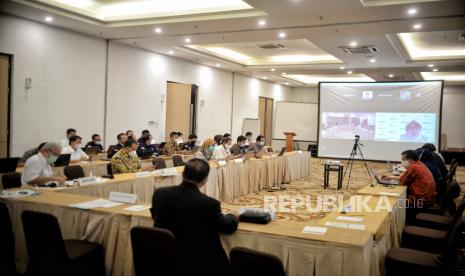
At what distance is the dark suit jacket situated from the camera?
7.94ft

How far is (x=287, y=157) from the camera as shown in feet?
32.7

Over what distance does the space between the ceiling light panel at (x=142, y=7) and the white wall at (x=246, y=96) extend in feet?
24.0

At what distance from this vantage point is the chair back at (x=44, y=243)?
2691mm

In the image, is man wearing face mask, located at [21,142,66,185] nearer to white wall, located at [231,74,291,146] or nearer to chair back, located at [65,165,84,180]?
chair back, located at [65,165,84,180]

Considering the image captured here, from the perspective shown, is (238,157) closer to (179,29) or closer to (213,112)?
(179,29)

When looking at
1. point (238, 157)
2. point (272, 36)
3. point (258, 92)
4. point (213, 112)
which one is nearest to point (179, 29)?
point (272, 36)

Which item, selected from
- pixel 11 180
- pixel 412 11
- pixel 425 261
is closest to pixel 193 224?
pixel 425 261

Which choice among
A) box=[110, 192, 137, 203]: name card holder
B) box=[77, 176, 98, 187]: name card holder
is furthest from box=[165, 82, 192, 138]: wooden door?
box=[110, 192, 137, 203]: name card holder

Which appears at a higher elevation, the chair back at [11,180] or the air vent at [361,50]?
the air vent at [361,50]

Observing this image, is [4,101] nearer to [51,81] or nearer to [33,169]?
[51,81]

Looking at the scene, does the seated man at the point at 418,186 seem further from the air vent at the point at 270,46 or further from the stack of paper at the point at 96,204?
the air vent at the point at 270,46

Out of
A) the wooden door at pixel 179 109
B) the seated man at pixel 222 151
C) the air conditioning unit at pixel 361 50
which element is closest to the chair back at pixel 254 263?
the seated man at pixel 222 151

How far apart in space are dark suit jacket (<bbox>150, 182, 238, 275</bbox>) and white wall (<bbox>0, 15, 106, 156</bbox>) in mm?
6534

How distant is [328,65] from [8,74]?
880 cm
